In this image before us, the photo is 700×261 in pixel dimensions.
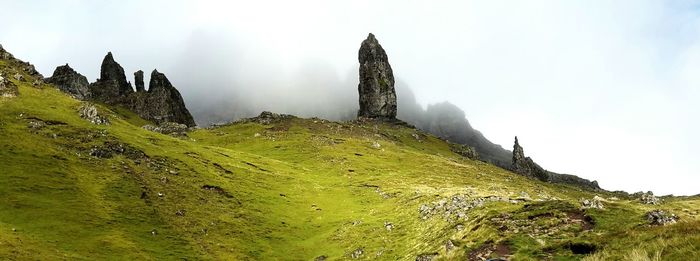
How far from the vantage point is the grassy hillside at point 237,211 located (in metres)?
34.7

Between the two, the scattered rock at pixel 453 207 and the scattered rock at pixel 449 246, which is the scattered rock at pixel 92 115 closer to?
the scattered rock at pixel 453 207

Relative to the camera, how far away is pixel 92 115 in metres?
101

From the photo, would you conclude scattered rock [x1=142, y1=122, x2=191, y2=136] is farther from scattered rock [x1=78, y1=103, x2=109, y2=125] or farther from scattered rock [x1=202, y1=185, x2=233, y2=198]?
scattered rock [x1=202, y1=185, x2=233, y2=198]

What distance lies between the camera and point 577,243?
2908cm

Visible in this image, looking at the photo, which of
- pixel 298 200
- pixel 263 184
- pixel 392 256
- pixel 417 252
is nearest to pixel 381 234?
pixel 392 256

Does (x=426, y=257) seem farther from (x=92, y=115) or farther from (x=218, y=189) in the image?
(x=92, y=115)

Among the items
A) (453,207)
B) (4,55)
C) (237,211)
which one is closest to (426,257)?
(453,207)

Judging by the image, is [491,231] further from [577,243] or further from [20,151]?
[20,151]

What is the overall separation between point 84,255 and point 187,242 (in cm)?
1270

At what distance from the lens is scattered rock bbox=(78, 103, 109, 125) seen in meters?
100

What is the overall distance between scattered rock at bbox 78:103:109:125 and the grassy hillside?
6.12 feet

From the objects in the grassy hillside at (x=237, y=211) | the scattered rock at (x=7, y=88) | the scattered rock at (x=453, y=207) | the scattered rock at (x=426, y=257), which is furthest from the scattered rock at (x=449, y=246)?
the scattered rock at (x=7, y=88)

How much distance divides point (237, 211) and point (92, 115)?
47.8 metres

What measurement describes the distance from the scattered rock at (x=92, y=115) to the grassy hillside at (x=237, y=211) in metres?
1.86
